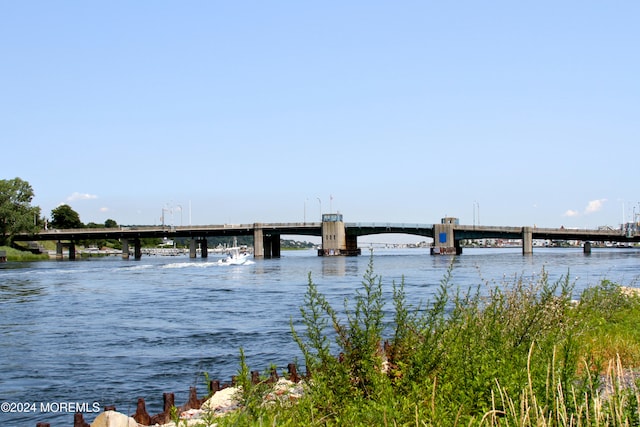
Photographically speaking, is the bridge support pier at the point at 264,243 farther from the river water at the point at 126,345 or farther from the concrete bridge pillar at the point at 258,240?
the river water at the point at 126,345

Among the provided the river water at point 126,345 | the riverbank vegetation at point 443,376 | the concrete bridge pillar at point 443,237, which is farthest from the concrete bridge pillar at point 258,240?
the riverbank vegetation at point 443,376

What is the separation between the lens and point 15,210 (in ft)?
460

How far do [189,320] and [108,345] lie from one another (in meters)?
8.14

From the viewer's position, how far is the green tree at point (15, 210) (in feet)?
441

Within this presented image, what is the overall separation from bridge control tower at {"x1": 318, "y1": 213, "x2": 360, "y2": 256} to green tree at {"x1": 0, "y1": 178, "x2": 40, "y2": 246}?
60889 millimetres

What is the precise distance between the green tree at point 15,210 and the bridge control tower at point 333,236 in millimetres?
60889

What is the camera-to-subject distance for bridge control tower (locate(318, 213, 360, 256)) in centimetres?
14725

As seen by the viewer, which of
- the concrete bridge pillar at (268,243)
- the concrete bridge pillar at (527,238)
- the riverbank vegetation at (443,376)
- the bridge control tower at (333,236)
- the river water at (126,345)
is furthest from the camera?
the concrete bridge pillar at (268,243)

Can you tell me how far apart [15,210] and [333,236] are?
6800 cm

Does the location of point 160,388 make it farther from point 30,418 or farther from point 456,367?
point 456,367

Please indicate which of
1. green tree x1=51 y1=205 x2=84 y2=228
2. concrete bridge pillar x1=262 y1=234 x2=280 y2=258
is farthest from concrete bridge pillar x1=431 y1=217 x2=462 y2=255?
green tree x1=51 y1=205 x2=84 y2=228

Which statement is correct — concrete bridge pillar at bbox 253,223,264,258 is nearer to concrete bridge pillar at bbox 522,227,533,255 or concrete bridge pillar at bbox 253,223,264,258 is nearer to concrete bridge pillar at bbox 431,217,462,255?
concrete bridge pillar at bbox 431,217,462,255

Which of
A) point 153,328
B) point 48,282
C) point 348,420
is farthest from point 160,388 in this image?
point 48,282

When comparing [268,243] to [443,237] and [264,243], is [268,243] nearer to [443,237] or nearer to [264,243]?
[264,243]
